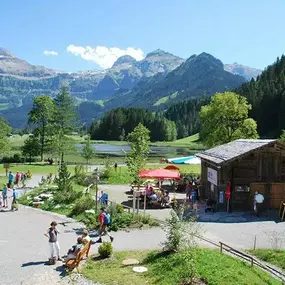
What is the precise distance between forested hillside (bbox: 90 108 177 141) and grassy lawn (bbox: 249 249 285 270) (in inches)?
6570

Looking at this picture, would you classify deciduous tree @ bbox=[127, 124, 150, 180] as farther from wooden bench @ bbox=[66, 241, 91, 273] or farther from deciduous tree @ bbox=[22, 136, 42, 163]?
deciduous tree @ bbox=[22, 136, 42, 163]

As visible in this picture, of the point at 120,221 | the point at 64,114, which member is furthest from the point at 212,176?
the point at 64,114

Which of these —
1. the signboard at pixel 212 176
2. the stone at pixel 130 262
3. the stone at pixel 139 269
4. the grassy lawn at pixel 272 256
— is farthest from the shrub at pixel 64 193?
the grassy lawn at pixel 272 256

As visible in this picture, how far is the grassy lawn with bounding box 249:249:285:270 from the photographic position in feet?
58.6

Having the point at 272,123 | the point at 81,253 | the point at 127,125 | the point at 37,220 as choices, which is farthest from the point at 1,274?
the point at 127,125

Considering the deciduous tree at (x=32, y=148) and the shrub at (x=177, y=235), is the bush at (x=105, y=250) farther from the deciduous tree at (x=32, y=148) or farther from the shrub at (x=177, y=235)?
the deciduous tree at (x=32, y=148)

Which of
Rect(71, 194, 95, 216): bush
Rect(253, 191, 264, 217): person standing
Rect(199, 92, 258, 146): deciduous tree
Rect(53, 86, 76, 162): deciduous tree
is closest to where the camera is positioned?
Rect(253, 191, 264, 217): person standing

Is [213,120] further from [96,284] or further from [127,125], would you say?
[127,125]

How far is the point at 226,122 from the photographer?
60.4 m

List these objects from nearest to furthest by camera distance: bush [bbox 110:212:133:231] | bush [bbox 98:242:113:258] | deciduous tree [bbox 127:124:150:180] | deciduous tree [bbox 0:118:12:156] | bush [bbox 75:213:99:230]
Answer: bush [bbox 98:242:113:258] < bush [bbox 110:212:133:231] < bush [bbox 75:213:99:230] < deciduous tree [bbox 127:124:150:180] < deciduous tree [bbox 0:118:12:156]

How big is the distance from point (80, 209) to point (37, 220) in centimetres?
297

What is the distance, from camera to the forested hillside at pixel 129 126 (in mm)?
189250

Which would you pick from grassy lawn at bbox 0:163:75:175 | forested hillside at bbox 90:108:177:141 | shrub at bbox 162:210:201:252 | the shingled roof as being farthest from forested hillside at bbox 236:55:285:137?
shrub at bbox 162:210:201:252

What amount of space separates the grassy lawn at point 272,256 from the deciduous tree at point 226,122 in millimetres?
40216
